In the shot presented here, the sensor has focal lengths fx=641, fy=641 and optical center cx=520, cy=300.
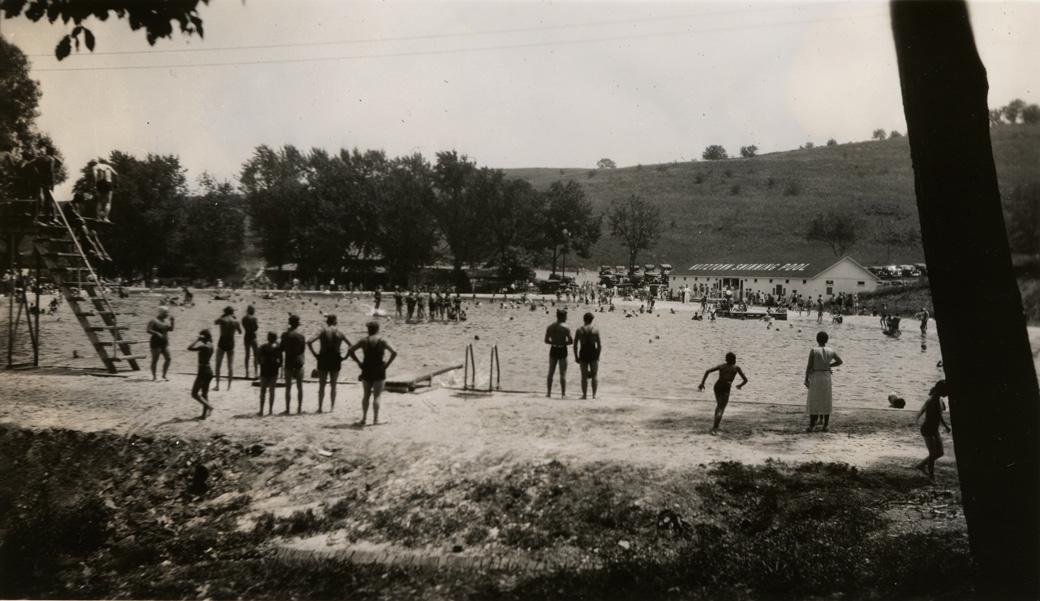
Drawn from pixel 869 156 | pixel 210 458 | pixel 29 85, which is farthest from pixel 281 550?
pixel 869 156

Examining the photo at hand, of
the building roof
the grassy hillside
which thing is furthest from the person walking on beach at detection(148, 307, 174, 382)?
the building roof

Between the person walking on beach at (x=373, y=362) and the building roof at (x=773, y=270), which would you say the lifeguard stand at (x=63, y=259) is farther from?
the building roof at (x=773, y=270)

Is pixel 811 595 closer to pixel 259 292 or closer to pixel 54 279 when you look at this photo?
pixel 259 292

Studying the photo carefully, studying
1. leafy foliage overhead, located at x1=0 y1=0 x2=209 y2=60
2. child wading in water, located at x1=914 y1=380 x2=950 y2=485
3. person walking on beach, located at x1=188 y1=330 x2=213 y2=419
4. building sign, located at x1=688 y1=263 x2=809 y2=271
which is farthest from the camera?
building sign, located at x1=688 y1=263 x2=809 y2=271

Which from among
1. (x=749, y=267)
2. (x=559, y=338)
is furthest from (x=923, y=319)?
(x=559, y=338)

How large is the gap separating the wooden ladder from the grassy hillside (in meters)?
8.60

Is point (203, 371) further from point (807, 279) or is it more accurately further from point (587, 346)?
point (807, 279)

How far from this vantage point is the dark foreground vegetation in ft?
21.9

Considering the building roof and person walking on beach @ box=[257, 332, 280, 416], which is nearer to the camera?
person walking on beach @ box=[257, 332, 280, 416]

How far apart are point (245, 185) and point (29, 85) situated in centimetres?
477

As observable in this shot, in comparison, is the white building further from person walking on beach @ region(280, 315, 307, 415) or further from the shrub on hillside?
the shrub on hillside

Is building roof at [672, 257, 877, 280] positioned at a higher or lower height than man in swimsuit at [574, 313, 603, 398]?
higher

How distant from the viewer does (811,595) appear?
6.50 meters

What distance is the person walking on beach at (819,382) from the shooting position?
926 cm
